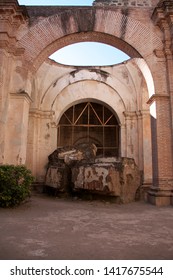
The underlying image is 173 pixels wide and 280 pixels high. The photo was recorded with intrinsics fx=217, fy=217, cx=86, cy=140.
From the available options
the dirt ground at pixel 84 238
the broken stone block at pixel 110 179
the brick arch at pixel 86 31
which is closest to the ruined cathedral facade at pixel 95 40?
the brick arch at pixel 86 31

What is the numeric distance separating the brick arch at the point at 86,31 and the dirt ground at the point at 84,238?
526 cm

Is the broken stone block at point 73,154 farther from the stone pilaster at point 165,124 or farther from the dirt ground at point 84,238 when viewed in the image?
the dirt ground at point 84,238

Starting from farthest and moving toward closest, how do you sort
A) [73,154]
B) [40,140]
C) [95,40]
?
[40,140] → [73,154] → [95,40]

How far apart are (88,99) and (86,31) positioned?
17.7ft

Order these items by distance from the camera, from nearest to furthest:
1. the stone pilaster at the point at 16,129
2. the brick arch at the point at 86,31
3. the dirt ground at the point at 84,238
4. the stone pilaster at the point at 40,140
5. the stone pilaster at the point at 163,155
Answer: the dirt ground at the point at 84,238, the stone pilaster at the point at 163,155, the stone pilaster at the point at 16,129, the brick arch at the point at 86,31, the stone pilaster at the point at 40,140

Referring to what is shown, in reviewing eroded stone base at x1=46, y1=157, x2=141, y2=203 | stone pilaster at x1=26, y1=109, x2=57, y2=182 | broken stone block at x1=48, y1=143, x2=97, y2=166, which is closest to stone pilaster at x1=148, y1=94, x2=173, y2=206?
eroded stone base at x1=46, y1=157, x2=141, y2=203

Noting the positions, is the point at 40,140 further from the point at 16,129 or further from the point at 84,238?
the point at 84,238

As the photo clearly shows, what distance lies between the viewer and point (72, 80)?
1223 centimetres

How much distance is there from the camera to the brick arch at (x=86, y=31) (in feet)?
23.4

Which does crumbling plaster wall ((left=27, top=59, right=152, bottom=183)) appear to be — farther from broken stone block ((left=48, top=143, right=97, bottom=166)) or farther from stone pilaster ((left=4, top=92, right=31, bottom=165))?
stone pilaster ((left=4, top=92, right=31, bottom=165))

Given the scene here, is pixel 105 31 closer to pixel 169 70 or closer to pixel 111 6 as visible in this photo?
pixel 111 6

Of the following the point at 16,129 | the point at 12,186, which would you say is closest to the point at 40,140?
the point at 16,129

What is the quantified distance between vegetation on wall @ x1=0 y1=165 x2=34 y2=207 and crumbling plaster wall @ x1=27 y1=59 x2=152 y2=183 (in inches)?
203

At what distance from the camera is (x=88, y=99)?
12.6m
